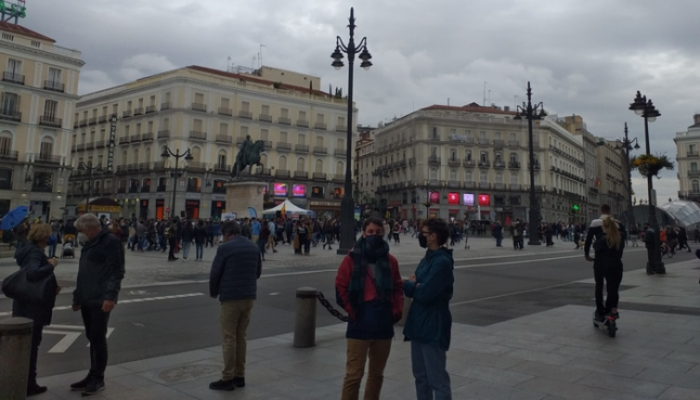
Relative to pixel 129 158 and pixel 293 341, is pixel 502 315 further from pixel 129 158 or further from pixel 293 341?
pixel 129 158

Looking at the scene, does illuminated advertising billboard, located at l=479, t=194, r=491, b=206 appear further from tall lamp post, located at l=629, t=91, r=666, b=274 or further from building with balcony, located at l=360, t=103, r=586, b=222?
tall lamp post, located at l=629, t=91, r=666, b=274

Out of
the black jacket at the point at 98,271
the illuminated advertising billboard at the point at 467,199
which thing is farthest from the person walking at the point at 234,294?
the illuminated advertising billboard at the point at 467,199

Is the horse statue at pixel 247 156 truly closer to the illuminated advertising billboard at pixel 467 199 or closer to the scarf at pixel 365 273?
the scarf at pixel 365 273

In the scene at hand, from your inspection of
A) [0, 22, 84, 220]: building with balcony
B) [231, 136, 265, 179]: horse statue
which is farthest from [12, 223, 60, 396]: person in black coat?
[0, 22, 84, 220]: building with balcony

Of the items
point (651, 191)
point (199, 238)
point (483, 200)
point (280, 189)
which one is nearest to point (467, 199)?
point (483, 200)

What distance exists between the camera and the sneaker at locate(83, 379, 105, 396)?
14.5ft

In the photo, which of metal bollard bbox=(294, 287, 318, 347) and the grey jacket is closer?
the grey jacket

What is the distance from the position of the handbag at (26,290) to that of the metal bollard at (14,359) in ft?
1.59

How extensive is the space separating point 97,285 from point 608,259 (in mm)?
6570

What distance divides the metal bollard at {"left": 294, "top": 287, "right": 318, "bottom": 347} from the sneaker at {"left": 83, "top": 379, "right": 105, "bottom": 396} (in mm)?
2342

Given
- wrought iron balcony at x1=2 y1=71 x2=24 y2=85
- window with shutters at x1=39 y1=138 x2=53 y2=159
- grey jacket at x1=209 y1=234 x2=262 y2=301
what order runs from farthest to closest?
window with shutters at x1=39 y1=138 x2=53 y2=159, wrought iron balcony at x1=2 y1=71 x2=24 y2=85, grey jacket at x1=209 y1=234 x2=262 y2=301

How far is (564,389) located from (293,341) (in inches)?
131

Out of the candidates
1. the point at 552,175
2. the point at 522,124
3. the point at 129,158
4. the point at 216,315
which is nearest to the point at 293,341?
the point at 216,315

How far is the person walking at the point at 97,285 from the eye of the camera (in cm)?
455
